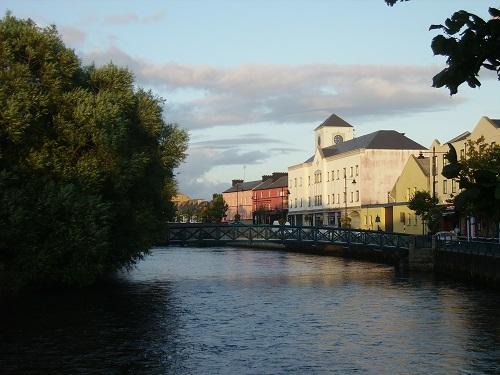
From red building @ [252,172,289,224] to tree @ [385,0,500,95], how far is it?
463 ft

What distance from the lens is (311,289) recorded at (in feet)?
135

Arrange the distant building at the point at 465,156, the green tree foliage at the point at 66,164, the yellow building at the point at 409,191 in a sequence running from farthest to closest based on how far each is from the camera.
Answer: the yellow building at the point at 409,191
the distant building at the point at 465,156
the green tree foliage at the point at 66,164

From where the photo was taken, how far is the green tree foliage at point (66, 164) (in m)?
32.2

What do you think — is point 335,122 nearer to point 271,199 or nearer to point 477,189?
point 271,199

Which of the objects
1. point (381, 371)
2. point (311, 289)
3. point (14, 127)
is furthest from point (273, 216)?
point (381, 371)

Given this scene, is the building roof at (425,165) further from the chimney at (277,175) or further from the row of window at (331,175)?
the chimney at (277,175)

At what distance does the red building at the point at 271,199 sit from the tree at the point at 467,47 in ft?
463

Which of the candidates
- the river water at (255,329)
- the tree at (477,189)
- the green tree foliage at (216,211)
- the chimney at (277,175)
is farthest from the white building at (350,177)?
the tree at (477,189)

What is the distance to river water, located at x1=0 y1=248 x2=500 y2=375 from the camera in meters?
19.9

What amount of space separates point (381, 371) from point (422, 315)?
1115 cm

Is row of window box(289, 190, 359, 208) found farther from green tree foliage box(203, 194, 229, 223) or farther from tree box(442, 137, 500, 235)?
tree box(442, 137, 500, 235)

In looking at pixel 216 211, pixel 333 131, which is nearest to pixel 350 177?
pixel 333 131

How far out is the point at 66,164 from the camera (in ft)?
114

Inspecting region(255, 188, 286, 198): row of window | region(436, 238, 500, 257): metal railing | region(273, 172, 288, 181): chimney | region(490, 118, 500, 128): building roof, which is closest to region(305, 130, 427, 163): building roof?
region(490, 118, 500, 128): building roof
